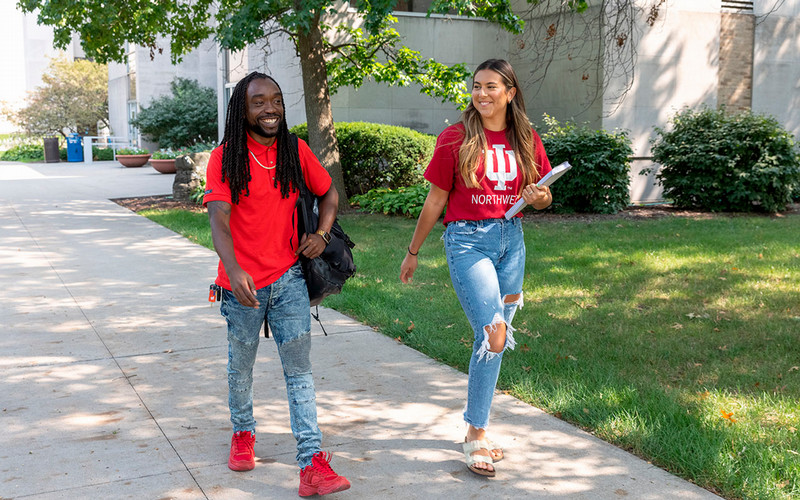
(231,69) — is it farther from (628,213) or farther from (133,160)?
(628,213)

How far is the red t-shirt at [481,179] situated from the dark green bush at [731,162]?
34.0 ft

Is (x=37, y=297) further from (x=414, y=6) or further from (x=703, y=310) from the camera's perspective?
(x=414, y=6)

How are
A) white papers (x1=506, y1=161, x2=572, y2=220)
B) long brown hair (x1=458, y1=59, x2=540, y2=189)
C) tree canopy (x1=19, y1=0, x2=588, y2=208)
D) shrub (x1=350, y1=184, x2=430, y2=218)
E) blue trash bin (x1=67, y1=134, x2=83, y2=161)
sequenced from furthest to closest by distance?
blue trash bin (x1=67, y1=134, x2=83, y2=161) → shrub (x1=350, y1=184, x2=430, y2=218) → tree canopy (x1=19, y1=0, x2=588, y2=208) → long brown hair (x1=458, y1=59, x2=540, y2=189) → white papers (x1=506, y1=161, x2=572, y2=220)

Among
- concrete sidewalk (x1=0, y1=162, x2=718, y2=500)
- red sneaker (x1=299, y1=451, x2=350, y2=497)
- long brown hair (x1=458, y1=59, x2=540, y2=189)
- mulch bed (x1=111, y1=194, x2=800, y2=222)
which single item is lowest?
concrete sidewalk (x1=0, y1=162, x2=718, y2=500)

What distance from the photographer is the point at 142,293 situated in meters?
7.73

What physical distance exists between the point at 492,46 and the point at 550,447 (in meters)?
14.6

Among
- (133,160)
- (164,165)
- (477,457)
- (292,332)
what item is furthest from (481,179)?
(133,160)

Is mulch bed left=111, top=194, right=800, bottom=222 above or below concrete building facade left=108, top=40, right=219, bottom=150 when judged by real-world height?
below

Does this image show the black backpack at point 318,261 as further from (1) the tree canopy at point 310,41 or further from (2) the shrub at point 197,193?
(2) the shrub at point 197,193

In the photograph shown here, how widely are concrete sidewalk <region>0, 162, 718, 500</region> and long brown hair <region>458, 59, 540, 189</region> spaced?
1392 millimetres

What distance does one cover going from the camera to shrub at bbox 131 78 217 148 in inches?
1137

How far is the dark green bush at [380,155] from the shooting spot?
14195 millimetres

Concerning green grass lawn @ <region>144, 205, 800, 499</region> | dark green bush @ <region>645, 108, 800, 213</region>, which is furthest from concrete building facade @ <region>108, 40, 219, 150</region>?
green grass lawn @ <region>144, 205, 800, 499</region>

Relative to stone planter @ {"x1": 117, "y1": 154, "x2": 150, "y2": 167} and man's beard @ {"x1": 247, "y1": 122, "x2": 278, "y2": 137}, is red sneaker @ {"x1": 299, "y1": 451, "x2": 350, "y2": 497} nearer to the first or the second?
man's beard @ {"x1": 247, "y1": 122, "x2": 278, "y2": 137}
